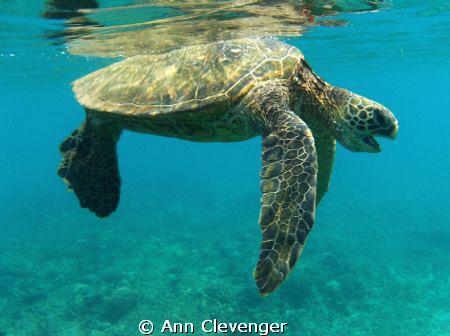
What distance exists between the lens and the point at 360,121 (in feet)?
14.9

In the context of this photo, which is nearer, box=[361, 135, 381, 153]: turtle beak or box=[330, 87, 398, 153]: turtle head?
box=[330, 87, 398, 153]: turtle head

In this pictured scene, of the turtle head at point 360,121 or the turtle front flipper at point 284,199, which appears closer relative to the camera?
the turtle front flipper at point 284,199

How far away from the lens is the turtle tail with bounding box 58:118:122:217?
5.96 m

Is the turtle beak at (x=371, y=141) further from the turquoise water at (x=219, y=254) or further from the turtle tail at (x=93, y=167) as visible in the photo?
the turquoise water at (x=219, y=254)

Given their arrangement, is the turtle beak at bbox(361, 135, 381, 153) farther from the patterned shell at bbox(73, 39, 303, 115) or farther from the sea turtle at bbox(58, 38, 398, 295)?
the patterned shell at bbox(73, 39, 303, 115)

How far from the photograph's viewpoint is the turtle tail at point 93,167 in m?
5.96

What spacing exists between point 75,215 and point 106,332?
14379 mm

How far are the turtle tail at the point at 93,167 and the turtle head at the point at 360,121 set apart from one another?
3611mm

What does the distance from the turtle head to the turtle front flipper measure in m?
0.89

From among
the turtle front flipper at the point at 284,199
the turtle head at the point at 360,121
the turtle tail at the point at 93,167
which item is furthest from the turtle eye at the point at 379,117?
the turtle tail at the point at 93,167

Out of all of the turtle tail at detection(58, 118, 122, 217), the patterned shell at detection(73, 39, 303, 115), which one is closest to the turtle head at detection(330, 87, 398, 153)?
the patterned shell at detection(73, 39, 303, 115)

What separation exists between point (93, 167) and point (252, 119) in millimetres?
2896

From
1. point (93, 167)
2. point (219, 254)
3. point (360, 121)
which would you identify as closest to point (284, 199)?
point (360, 121)

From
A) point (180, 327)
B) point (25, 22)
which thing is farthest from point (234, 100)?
point (25, 22)
